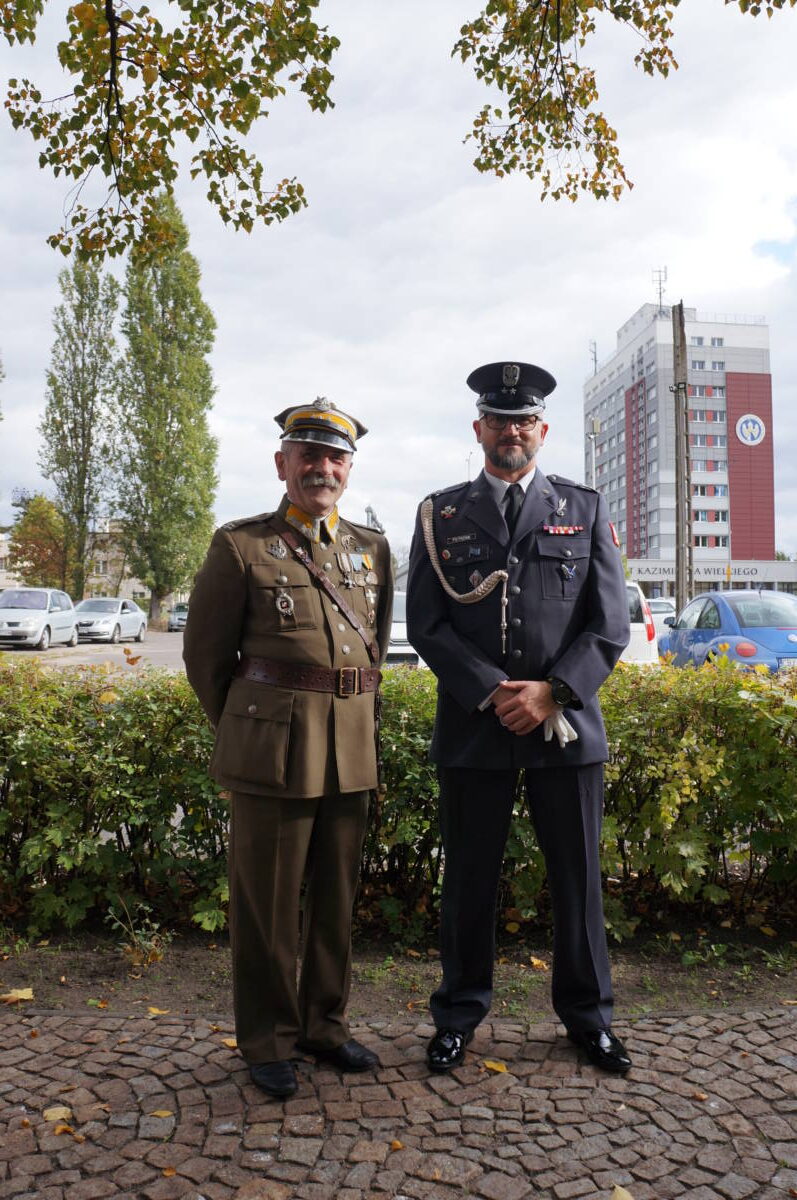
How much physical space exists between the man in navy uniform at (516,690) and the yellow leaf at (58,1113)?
3.76 ft

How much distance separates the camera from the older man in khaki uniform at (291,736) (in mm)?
2973

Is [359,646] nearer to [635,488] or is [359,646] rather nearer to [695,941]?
[695,941]

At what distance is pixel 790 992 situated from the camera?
360 cm

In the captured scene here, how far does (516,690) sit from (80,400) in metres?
A: 44.1

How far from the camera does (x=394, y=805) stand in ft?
13.2

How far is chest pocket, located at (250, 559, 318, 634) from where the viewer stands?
3.05 m

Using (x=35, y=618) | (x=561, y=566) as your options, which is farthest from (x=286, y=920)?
(x=35, y=618)

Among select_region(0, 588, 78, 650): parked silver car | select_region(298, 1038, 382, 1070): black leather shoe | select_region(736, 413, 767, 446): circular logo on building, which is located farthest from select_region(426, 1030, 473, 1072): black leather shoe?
select_region(736, 413, 767, 446): circular logo on building

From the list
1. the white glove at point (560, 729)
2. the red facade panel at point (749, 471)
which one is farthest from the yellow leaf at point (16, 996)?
the red facade panel at point (749, 471)

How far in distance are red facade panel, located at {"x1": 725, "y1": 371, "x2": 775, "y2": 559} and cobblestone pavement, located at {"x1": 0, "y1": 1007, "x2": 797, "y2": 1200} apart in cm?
10531

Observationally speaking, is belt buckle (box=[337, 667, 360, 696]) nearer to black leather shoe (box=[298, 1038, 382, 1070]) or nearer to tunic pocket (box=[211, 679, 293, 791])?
tunic pocket (box=[211, 679, 293, 791])

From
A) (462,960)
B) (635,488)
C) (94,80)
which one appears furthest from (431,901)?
(635,488)

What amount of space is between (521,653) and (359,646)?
1.86ft

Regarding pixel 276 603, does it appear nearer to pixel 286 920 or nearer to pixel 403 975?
pixel 286 920
